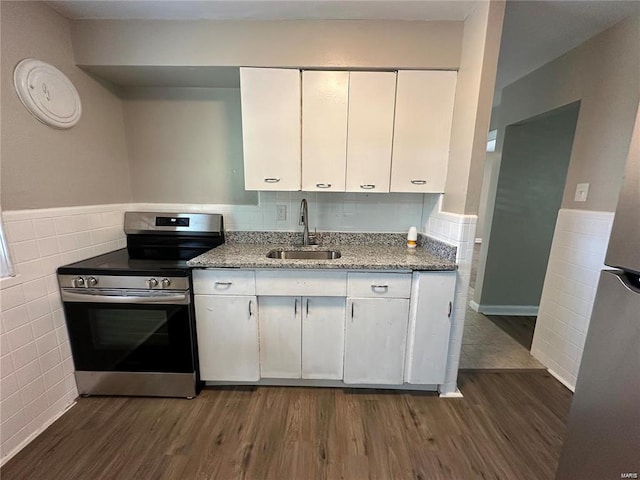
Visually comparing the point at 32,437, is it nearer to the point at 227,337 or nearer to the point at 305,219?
the point at 227,337

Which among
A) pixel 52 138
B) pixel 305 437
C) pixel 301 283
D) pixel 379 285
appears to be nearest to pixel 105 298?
pixel 52 138

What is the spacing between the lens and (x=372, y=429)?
1.50 meters

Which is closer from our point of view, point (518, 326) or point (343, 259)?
point (343, 259)

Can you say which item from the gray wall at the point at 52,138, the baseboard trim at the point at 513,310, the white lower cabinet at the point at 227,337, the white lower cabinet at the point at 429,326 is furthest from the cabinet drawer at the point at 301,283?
the baseboard trim at the point at 513,310

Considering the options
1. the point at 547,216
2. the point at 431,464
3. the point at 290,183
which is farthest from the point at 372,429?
the point at 547,216

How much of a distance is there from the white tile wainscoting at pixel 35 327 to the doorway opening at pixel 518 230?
296 centimetres

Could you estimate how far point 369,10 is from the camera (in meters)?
1.54

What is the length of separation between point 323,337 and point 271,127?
1.45 metres

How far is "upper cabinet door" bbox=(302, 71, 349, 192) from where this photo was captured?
1698 millimetres

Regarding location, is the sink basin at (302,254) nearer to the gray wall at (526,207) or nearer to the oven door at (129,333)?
the oven door at (129,333)

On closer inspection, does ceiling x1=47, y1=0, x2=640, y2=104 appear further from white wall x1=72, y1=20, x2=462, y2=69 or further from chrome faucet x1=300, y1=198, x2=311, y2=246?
chrome faucet x1=300, y1=198, x2=311, y2=246

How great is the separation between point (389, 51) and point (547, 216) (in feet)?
8.08

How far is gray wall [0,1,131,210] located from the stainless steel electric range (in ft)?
1.50

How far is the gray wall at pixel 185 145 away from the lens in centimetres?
207
